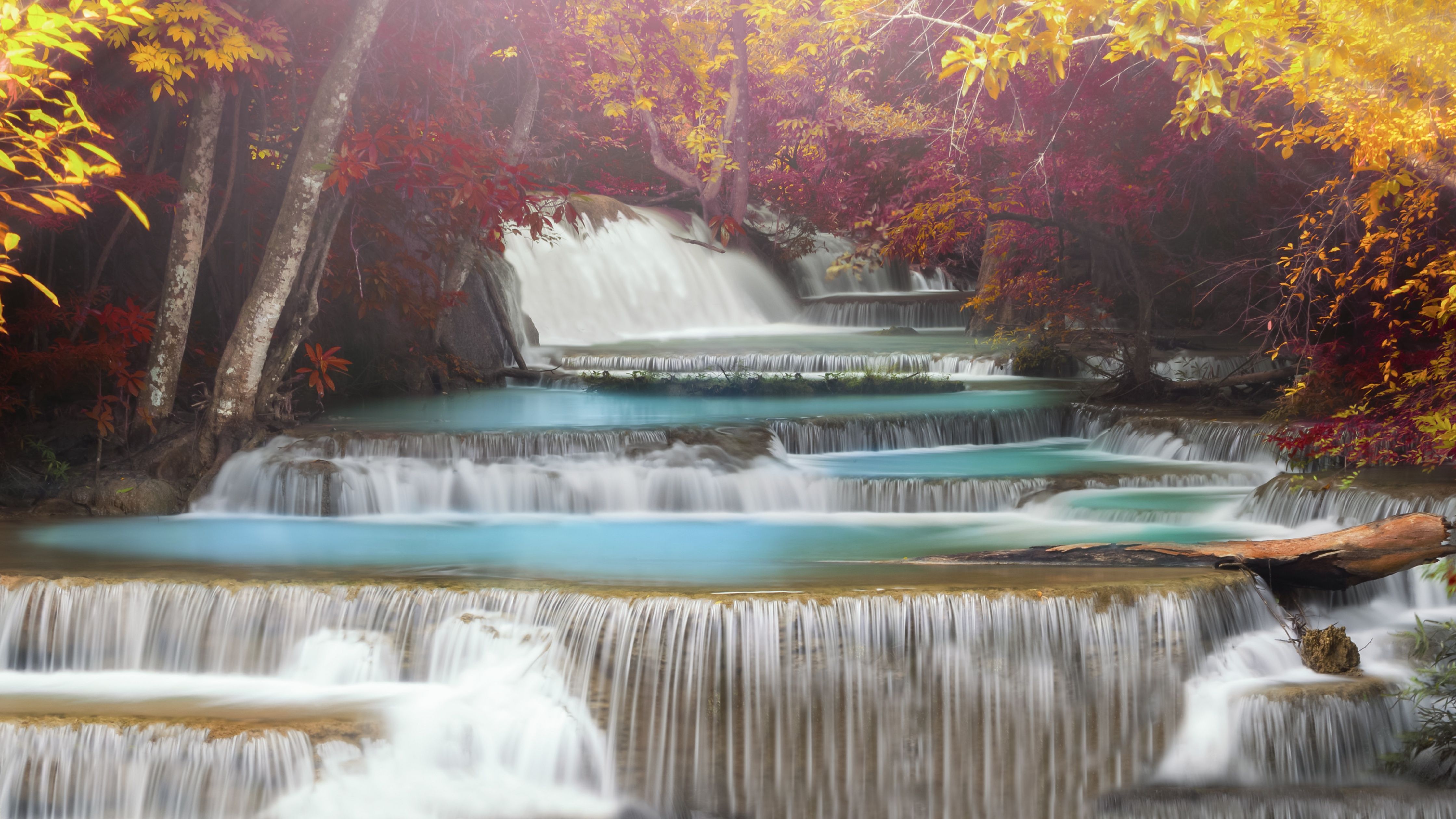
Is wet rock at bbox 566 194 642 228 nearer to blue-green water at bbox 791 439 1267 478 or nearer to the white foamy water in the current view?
blue-green water at bbox 791 439 1267 478

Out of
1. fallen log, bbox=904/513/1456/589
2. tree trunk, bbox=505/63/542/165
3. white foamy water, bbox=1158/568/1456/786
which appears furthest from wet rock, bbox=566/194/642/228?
white foamy water, bbox=1158/568/1456/786

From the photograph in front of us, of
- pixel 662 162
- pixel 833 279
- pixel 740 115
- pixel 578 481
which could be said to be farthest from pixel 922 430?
pixel 662 162

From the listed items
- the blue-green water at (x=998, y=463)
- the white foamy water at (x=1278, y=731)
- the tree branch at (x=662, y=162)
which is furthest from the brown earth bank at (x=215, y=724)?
the tree branch at (x=662, y=162)

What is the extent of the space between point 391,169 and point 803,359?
6616 mm

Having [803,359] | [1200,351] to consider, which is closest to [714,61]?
[803,359]

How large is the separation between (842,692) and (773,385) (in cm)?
847

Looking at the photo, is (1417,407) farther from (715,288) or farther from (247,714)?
(715,288)

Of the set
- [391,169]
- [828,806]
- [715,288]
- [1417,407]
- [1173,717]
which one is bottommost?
[828,806]

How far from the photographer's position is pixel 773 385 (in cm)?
1391

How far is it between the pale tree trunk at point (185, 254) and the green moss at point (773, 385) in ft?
17.0

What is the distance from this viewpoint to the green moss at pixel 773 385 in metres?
13.8

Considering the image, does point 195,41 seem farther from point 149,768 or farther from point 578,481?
point 149,768

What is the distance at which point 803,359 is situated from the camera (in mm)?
15469

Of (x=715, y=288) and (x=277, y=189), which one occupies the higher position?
(x=715, y=288)
